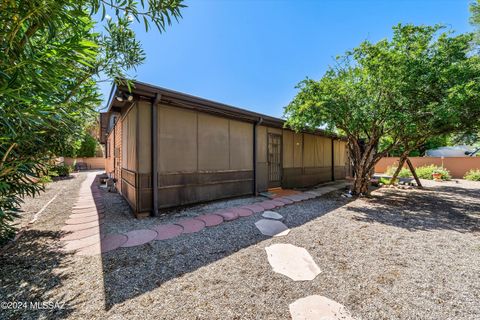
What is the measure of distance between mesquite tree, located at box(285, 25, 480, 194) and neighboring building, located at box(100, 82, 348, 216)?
168 cm

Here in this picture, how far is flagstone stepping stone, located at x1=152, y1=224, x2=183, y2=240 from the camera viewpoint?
339 cm

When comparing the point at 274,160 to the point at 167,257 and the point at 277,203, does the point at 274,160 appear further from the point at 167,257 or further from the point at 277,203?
the point at 167,257

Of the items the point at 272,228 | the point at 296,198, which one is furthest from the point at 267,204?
the point at 272,228

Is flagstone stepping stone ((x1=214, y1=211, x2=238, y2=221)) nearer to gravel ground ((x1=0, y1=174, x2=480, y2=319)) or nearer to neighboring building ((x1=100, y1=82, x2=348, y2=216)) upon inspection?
gravel ground ((x1=0, y1=174, x2=480, y2=319))

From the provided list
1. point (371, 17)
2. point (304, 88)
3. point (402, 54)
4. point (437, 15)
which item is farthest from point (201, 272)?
point (437, 15)

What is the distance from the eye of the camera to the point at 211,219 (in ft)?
14.0

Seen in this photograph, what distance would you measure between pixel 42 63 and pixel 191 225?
3208 millimetres

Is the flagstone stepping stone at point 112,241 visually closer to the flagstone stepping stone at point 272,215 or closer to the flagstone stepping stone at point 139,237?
the flagstone stepping stone at point 139,237

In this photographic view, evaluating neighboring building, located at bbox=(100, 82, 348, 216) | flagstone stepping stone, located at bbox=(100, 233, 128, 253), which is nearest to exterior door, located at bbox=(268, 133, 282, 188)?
neighboring building, located at bbox=(100, 82, 348, 216)

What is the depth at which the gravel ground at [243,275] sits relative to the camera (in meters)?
1.82

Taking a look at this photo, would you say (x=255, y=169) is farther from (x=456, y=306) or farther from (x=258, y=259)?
(x=456, y=306)

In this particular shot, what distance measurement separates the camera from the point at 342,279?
231 centimetres

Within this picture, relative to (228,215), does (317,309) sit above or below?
below

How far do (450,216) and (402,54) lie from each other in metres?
4.54
